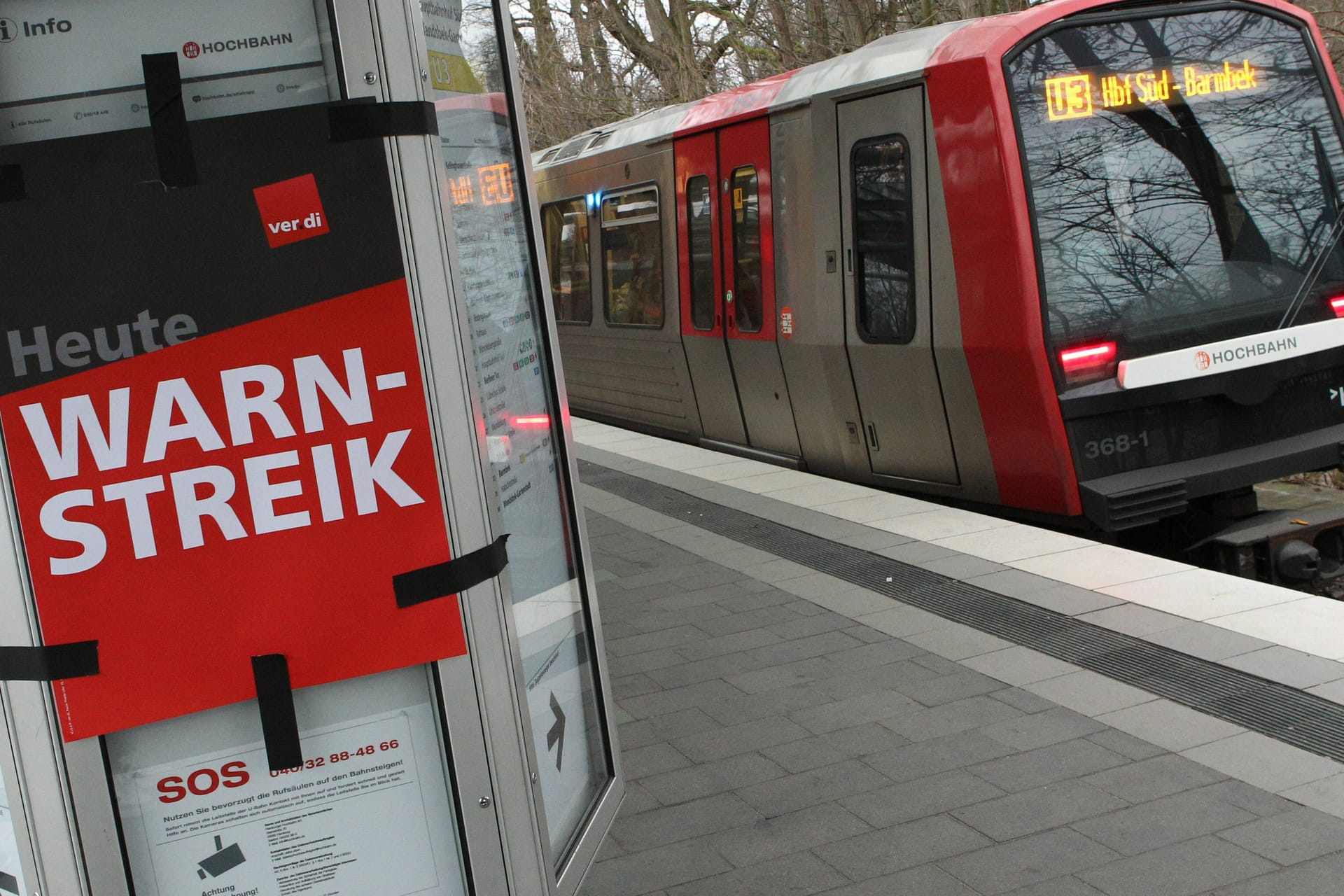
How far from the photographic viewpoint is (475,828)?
7.57 feet

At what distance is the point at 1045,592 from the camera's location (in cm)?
570

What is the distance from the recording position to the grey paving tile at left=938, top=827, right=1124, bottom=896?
3.33 meters

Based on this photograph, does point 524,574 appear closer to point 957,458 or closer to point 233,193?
point 233,193

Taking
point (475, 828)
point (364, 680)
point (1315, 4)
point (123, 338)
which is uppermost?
point (1315, 4)

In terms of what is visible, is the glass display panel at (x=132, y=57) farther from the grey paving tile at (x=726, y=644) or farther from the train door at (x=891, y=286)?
the train door at (x=891, y=286)

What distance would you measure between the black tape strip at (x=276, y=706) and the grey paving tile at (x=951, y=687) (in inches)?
115

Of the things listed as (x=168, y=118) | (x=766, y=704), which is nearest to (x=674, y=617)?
(x=766, y=704)

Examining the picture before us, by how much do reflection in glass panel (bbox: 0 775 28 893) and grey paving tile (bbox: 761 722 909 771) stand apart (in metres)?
2.43

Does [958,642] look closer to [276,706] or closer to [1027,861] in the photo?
[1027,861]

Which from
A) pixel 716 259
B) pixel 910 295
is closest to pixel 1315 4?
pixel 716 259

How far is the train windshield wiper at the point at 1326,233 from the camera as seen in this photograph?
7.05m

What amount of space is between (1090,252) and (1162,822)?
3884 mm

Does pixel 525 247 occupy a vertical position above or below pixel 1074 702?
above

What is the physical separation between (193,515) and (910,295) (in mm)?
5900
